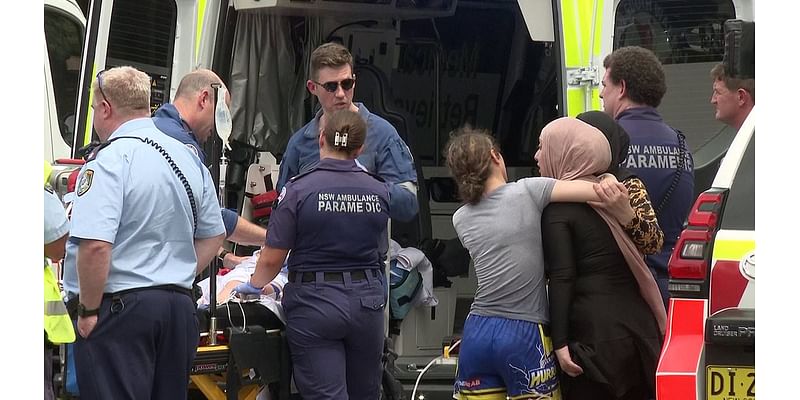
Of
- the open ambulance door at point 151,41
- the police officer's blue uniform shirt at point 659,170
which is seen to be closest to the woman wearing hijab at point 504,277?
the police officer's blue uniform shirt at point 659,170

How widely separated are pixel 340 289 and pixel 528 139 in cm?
316

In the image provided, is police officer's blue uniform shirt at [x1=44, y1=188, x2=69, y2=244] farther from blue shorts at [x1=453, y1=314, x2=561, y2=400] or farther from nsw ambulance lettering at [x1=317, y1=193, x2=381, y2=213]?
blue shorts at [x1=453, y1=314, x2=561, y2=400]

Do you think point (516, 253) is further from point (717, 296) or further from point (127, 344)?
point (127, 344)

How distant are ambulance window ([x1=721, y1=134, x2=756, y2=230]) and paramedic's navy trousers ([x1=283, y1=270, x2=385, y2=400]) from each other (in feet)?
5.29

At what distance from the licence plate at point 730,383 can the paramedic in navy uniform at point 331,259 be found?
165 cm

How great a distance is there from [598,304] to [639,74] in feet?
3.85

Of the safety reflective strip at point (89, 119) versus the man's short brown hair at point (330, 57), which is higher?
the man's short brown hair at point (330, 57)

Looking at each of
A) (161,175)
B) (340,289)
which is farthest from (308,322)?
(161,175)

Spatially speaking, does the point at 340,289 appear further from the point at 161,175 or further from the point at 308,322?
the point at 161,175

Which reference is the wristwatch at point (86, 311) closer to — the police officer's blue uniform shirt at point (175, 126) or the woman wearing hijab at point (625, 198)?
the police officer's blue uniform shirt at point (175, 126)

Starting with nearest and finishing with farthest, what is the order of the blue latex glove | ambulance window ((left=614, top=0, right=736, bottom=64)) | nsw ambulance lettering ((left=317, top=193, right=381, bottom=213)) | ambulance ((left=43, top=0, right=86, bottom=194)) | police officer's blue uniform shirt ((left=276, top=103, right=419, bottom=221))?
nsw ambulance lettering ((left=317, top=193, right=381, bottom=213)), the blue latex glove, ambulance window ((left=614, top=0, right=736, bottom=64)), police officer's blue uniform shirt ((left=276, top=103, right=419, bottom=221)), ambulance ((left=43, top=0, right=86, bottom=194))

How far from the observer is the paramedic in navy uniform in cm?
522

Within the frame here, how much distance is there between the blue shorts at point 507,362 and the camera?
15.0ft

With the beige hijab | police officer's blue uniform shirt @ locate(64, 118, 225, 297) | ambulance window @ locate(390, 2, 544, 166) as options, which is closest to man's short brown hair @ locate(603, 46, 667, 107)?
the beige hijab
